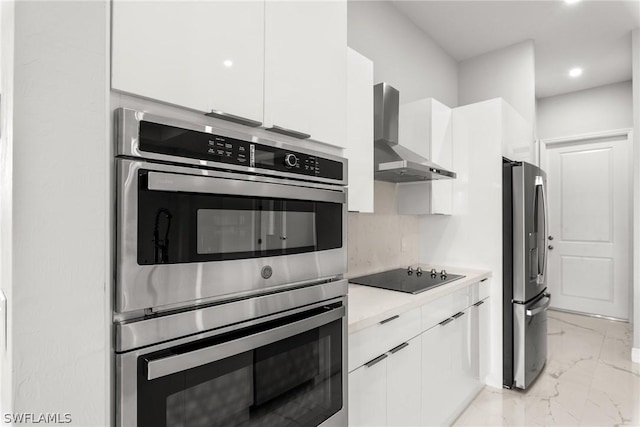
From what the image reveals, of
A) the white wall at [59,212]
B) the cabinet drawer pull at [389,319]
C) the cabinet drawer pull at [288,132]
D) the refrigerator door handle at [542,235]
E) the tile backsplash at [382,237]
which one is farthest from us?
the refrigerator door handle at [542,235]

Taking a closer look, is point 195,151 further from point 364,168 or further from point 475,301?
point 475,301

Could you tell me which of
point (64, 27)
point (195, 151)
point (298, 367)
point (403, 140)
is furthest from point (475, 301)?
point (64, 27)

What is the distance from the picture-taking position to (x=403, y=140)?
269 centimetres

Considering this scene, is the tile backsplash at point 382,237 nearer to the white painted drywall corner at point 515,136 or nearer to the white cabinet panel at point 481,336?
the white cabinet panel at point 481,336

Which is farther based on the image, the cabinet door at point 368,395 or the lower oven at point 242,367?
the cabinet door at point 368,395

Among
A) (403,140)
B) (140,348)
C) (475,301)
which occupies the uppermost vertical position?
(403,140)

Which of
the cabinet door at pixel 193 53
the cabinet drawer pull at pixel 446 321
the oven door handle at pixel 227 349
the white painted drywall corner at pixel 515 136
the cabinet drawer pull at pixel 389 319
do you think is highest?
the white painted drywall corner at pixel 515 136

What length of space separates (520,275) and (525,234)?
12.0 inches

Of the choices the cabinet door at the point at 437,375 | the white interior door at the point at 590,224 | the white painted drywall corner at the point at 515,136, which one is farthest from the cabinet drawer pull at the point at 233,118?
the white interior door at the point at 590,224

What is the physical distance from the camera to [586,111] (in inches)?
177

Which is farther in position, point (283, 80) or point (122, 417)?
point (283, 80)

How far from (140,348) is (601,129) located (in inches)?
217

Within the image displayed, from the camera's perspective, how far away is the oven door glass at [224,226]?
28.6 inches

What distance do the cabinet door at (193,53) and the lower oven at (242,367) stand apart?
49cm
